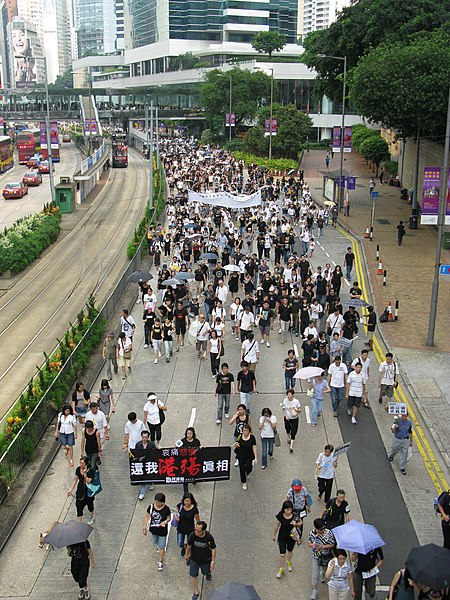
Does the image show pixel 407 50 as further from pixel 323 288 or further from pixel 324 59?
pixel 323 288

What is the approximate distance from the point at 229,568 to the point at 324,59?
161ft

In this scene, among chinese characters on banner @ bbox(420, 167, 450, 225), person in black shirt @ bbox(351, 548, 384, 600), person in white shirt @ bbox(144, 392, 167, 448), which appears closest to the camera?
person in black shirt @ bbox(351, 548, 384, 600)

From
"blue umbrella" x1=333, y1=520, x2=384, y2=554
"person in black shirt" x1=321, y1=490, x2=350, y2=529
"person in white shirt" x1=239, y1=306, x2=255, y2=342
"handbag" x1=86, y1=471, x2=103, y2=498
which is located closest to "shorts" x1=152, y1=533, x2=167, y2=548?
"handbag" x1=86, y1=471, x2=103, y2=498

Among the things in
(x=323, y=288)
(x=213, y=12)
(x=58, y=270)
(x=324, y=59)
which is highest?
(x=213, y=12)

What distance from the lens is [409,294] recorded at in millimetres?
28031

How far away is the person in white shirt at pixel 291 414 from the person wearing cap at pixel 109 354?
5.55 m

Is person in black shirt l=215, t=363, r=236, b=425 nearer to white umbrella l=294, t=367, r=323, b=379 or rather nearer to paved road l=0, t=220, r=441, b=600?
paved road l=0, t=220, r=441, b=600

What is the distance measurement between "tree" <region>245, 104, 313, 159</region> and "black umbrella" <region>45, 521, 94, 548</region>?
220ft

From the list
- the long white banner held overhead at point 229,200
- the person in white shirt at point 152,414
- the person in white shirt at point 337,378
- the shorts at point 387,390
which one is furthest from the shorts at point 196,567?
the long white banner held overhead at point 229,200

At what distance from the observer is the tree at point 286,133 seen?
74.1 m

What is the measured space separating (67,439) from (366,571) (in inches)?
261

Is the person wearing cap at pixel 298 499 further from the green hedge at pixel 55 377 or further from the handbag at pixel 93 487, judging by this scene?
the green hedge at pixel 55 377

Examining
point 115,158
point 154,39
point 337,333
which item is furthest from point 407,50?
point 154,39

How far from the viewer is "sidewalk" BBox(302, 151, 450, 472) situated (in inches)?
724
